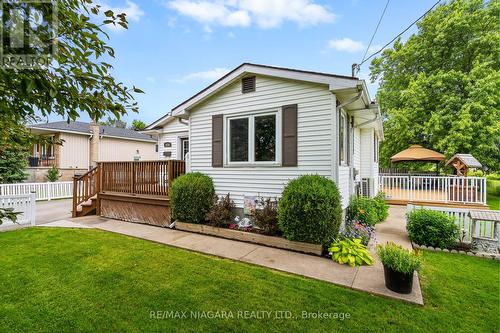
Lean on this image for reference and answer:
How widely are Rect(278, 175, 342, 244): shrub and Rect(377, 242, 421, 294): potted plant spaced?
4.52 feet

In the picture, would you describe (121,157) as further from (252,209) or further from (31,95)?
(31,95)

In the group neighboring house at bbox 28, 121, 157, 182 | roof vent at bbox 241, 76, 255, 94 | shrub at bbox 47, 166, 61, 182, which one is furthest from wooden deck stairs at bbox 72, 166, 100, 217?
shrub at bbox 47, 166, 61, 182

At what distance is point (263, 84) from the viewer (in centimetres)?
630

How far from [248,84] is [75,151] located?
16952mm

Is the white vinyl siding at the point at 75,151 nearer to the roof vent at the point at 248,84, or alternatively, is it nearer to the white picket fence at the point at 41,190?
the white picket fence at the point at 41,190

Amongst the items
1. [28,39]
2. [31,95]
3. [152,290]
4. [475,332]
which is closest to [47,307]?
[152,290]

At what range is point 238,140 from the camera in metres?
6.71

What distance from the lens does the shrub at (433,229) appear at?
5.36m

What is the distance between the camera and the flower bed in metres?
5.06

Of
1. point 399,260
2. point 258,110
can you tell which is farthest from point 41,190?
point 399,260

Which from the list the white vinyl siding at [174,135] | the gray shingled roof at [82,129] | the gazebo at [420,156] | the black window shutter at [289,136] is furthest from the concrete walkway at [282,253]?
the gray shingled roof at [82,129]

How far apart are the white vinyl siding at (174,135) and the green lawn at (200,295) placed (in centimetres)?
695

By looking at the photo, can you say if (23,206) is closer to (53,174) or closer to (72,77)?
(72,77)
